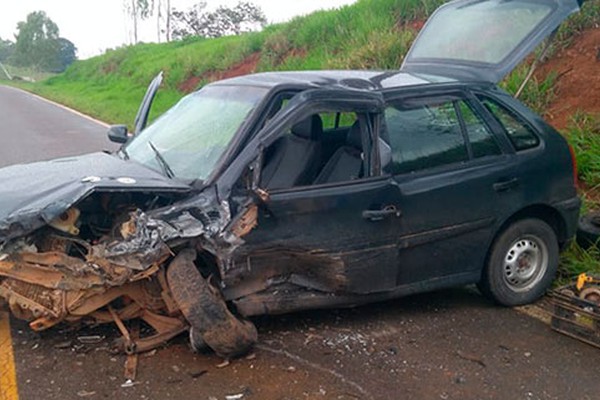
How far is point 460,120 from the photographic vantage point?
4.88 meters

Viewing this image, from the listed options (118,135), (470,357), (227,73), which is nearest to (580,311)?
(470,357)

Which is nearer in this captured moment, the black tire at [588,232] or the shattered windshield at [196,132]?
the shattered windshield at [196,132]

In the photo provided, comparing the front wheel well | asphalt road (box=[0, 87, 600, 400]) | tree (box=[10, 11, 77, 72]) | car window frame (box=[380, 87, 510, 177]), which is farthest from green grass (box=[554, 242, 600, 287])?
tree (box=[10, 11, 77, 72])

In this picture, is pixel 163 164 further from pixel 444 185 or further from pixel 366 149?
pixel 444 185

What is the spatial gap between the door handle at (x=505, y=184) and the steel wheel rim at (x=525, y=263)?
43 centimetres

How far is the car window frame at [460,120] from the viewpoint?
4.63 metres

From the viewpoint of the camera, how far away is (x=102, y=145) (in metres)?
13.5

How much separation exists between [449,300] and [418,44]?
2.50 meters

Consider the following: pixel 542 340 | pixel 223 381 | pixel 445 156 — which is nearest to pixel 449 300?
pixel 542 340

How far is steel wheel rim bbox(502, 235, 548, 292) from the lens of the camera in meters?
5.03

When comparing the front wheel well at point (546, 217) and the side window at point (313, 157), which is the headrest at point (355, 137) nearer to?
the side window at point (313, 157)

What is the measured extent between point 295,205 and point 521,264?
202 centimetres

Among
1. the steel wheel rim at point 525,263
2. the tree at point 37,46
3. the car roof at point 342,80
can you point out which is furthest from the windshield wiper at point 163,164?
the tree at point 37,46

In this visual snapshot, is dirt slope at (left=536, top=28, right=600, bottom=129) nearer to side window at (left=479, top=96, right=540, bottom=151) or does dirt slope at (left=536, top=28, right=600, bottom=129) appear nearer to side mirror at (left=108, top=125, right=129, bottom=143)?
side window at (left=479, top=96, right=540, bottom=151)
